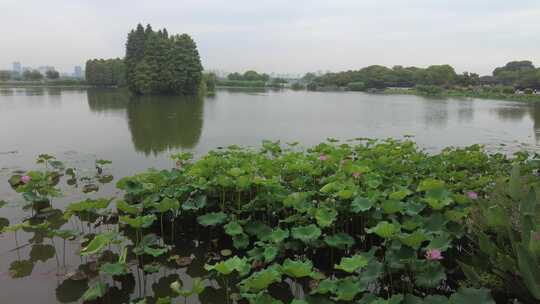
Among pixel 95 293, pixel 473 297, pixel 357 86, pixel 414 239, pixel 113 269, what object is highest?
pixel 357 86

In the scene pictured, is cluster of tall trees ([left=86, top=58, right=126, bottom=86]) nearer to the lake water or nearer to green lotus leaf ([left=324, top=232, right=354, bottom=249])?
the lake water

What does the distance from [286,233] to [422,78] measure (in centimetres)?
7340

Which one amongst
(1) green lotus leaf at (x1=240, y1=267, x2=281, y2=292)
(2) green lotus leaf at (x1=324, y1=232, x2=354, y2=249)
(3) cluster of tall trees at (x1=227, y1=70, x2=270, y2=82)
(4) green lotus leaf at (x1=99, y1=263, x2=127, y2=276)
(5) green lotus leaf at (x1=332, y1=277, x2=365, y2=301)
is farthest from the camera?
(3) cluster of tall trees at (x1=227, y1=70, x2=270, y2=82)

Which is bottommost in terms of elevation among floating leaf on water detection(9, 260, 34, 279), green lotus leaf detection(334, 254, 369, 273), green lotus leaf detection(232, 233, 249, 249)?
floating leaf on water detection(9, 260, 34, 279)

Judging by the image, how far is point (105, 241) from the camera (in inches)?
115

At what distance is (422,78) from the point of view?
69.9 metres

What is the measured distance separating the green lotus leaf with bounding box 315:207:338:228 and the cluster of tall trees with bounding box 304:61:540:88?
5722 centimetres

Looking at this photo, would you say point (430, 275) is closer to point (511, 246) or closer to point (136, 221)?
point (511, 246)

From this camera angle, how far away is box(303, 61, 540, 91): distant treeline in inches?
2410

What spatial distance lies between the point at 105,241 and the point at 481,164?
5.08 m

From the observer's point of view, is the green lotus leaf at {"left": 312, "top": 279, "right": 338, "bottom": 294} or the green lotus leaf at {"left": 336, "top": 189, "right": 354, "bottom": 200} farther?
the green lotus leaf at {"left": 336, "top": 189, "right": 354, "bottom": 200}

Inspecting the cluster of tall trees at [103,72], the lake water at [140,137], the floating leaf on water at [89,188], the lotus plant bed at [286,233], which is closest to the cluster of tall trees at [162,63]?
the lake water at [140,137]

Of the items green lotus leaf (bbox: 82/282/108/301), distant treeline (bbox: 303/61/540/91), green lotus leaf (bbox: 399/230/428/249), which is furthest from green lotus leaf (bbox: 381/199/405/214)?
distant treeline (bbox: 303/61/540/91)

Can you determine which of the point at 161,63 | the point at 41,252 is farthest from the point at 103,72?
the point at 41,252
